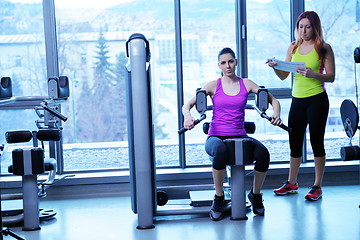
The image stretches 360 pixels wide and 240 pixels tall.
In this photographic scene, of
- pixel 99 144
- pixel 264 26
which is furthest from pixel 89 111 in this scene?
pixel 264 26

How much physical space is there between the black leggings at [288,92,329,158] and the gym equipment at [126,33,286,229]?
29.4 inches

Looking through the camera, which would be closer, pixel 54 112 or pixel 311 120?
pixel 54 112

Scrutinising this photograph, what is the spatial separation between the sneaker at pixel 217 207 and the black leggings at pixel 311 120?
0.88 metres

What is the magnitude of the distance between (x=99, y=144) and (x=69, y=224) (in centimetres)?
120

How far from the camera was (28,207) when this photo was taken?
3930mm

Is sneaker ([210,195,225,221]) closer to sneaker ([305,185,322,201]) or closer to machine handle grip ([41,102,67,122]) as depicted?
sneaker ([305,185,322,201])

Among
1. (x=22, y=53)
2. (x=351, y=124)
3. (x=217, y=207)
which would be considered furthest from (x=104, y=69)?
(x=351, y=124)

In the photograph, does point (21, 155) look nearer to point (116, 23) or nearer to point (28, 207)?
point (28, 207)

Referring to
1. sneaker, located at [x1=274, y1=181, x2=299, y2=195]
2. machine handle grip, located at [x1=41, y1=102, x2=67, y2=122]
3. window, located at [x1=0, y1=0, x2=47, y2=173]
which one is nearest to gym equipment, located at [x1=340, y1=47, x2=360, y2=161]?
sneaker, located at [x1=274, y1=181, x2=299, y2=195]

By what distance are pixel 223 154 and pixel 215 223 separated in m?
0.50

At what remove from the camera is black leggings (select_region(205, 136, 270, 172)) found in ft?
12.8

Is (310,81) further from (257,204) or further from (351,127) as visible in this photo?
(257,204)

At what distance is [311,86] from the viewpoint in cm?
438

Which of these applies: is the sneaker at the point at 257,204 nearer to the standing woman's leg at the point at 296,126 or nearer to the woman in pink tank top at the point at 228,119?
the woman in pink tank top at the point at 228,119
